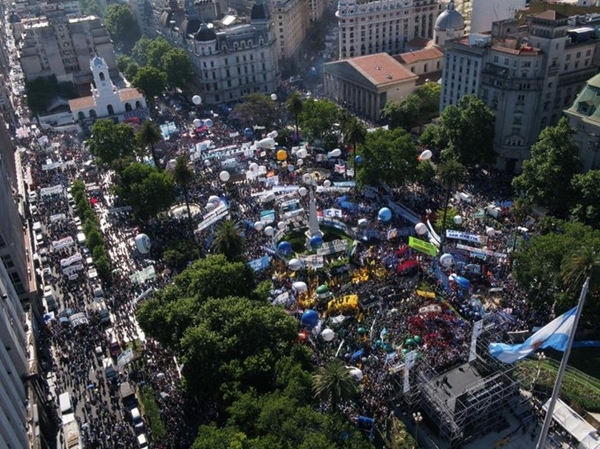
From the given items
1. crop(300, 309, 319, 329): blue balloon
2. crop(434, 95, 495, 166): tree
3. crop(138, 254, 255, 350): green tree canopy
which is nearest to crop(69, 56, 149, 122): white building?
crop(434, 95, 495, 166): tree

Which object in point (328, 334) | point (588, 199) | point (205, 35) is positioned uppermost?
point (205, 35)

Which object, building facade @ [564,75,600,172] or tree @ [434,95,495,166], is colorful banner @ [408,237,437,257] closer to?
building facade @ [564,75,600,172]

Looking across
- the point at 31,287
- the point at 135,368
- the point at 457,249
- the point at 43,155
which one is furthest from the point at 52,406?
the point at 43,155

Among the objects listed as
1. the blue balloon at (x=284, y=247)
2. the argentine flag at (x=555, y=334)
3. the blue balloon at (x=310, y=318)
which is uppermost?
the argentine flag at (x=555, y=334)

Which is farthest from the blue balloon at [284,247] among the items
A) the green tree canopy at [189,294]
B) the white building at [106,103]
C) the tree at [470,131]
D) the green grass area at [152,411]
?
the white building at [106,103]

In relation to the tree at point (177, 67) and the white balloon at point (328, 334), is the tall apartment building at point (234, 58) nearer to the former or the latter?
the tree at point (177, 67)

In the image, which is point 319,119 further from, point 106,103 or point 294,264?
point 106,103

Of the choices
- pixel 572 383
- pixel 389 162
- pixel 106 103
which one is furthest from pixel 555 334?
pixel 106 103
